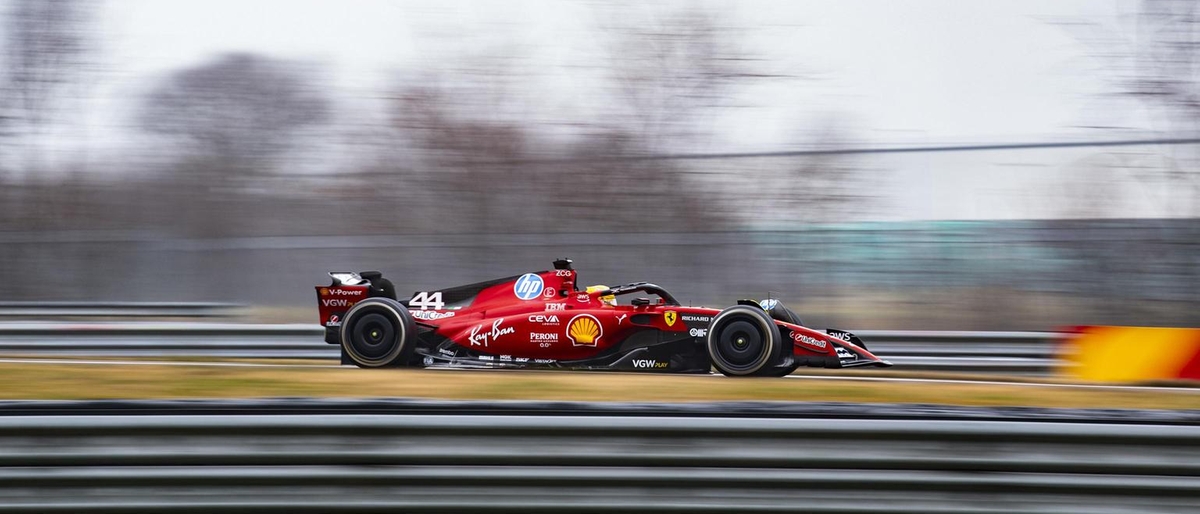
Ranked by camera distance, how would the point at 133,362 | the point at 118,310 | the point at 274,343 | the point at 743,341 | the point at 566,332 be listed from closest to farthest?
the point at 743,341 < the point at 566,332 < the point at 133,362 < the point at 274,343 < the point at 118,310

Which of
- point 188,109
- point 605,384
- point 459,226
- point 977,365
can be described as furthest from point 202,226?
point 977,365

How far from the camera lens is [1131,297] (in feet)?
33.6

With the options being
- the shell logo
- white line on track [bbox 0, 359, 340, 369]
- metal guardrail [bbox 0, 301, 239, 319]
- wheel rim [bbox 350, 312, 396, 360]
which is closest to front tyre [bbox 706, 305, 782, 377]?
the shell logo

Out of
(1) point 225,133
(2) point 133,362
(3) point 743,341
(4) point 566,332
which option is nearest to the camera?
(3) point 743,341

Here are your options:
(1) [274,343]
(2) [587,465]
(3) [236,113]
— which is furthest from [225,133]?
(2) [587,465]

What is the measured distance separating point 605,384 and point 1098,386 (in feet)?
12.0

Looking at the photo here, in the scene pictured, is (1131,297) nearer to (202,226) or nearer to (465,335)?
(465,335)

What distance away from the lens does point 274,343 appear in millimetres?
10070

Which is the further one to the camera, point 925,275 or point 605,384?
point 925,275

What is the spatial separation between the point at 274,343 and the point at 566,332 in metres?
2.81

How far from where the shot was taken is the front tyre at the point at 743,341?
8602mm

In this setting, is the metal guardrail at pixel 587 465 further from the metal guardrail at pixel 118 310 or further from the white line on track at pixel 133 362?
the metal guardrail at pixel 118 310

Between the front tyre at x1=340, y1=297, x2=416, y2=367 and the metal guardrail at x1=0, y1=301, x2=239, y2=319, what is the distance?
276cm

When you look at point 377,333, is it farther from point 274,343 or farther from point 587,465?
point 587,465
